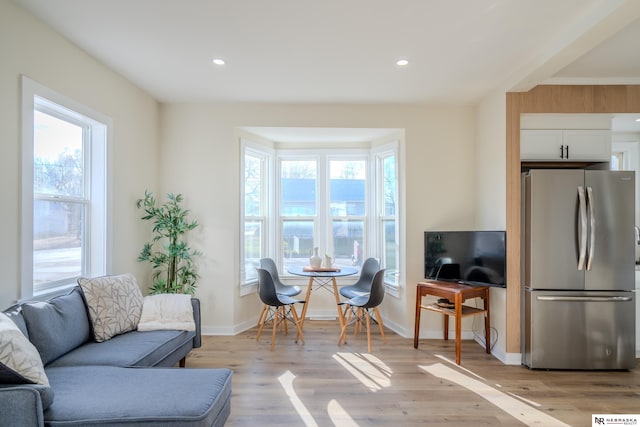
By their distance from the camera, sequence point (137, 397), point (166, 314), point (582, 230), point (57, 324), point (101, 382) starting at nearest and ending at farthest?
1. point (137, 397)
2. point (101, 382)
3. point (57, 324)
4. point (166, 314)
5. point (582, 230)

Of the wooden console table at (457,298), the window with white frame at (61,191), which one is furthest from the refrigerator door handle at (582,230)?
the window with white frame at (61,191)

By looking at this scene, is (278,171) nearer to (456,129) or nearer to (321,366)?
(456,129)

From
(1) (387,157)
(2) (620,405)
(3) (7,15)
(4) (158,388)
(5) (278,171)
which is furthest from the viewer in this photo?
(5) (278,171)

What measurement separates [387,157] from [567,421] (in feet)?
10.3

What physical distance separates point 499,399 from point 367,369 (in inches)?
41.3

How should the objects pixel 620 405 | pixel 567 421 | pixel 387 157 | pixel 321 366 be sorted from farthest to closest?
pixel 387 157 < pixel 321 366 < pixel 620 405 < pixel 567 421

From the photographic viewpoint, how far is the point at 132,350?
7.08 ft

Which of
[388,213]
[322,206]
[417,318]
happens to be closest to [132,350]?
[417,318]

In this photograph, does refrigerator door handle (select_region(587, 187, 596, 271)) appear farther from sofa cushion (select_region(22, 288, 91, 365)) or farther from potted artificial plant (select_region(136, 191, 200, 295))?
sofa cushion (select_region(22, 288, 91, 365))

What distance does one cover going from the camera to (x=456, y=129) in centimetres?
381

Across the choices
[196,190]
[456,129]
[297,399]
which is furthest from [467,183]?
[196,190]

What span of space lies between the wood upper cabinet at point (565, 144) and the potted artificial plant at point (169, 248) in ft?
11.8

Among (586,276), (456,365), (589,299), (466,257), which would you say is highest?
(466,257)

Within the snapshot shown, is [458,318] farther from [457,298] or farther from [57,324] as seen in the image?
[57,324]
